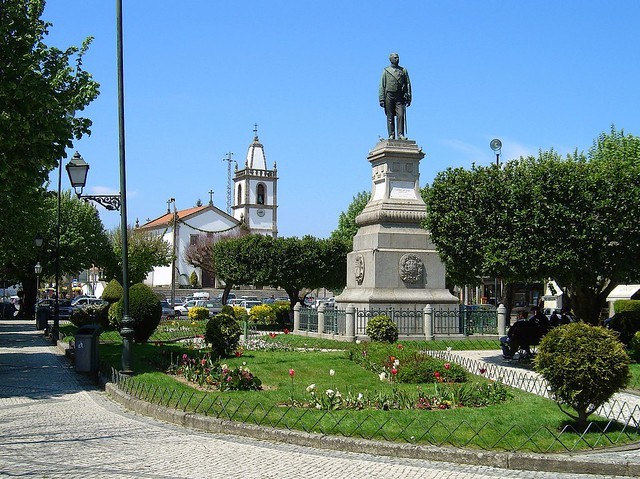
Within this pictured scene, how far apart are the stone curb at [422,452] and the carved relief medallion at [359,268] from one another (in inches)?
577

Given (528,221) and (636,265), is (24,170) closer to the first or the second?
(528,221)

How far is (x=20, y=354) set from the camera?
24.0m

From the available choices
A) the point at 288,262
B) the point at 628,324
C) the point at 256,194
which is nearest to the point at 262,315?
the point at 288,262

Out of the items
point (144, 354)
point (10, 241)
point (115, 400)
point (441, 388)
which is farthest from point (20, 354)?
point (441, 388)

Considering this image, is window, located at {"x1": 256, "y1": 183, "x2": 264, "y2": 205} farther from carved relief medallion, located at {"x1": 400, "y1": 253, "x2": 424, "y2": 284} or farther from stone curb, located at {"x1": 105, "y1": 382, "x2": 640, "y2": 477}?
stone curb, located at {"x1": 105, "y1": 382, "x2": 640, "y2": 477}

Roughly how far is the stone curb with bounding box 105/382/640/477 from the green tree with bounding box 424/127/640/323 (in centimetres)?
1045

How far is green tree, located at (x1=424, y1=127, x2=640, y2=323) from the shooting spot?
18.8m

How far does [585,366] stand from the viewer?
9.67 metres

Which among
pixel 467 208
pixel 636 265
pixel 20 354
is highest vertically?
pixel 467 208

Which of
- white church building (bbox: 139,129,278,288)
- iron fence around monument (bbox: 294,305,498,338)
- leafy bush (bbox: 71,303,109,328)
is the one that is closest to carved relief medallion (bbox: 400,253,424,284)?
iron fence around monument (bbox: 294,305,498,338)

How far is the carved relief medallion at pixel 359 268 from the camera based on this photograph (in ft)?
84.4

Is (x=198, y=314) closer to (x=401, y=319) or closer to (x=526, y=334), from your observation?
(x=401, y=319)

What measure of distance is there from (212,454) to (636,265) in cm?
1318

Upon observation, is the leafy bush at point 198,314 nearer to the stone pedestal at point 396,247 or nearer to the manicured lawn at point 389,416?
the stone pedestal at point 396,247
